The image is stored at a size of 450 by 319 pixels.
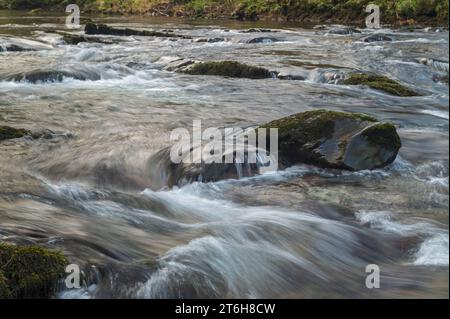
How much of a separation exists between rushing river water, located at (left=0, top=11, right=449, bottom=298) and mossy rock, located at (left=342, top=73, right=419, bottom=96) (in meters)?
0.29

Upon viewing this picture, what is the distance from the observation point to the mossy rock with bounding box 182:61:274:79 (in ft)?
50.0

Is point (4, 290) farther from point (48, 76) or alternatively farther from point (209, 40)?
point (209, 40)

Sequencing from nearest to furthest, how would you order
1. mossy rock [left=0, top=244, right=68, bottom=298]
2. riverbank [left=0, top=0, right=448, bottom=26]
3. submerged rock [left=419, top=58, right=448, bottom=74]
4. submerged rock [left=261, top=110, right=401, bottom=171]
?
1. mossy rock [left=0, top=244, right=68, bottom=298]
2. submerged rock [left=261, top=110, right=401, bottom=171]
3. submerged rock [left=419, top=58, right=448, bottom=74]
4. riverbank [left=0, top=0, right=448, bottom=26]

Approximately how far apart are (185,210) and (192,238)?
2.88ft

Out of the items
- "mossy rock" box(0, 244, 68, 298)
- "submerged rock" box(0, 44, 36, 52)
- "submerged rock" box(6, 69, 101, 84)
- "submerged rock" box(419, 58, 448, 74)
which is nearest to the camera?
"mossy rock" box(0, 244, 68, 298)

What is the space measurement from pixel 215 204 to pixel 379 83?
8.08 m

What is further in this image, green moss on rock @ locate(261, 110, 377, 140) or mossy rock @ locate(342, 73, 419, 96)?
mossy rock @ locate(342, 73, 419, 96)

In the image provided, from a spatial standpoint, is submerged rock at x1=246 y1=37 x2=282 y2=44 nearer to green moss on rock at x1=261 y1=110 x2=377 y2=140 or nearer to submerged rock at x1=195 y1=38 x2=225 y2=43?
submerged rock at x1=195 y1=38 x2=225 y2=43

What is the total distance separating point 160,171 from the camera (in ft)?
25.6

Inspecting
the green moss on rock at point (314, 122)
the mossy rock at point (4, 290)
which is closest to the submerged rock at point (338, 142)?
the green moss on rock at point (314, 122)

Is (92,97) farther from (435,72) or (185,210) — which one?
(435,72)

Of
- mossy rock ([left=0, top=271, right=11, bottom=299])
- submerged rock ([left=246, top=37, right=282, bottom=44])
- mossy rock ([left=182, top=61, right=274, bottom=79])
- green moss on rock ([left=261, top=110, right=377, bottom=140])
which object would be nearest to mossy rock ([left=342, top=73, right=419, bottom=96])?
mossy rock ([left=182, top=61, right=274, bottom=79])

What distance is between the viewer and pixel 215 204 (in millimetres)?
6719

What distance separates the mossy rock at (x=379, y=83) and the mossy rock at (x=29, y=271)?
10295 millimetres
